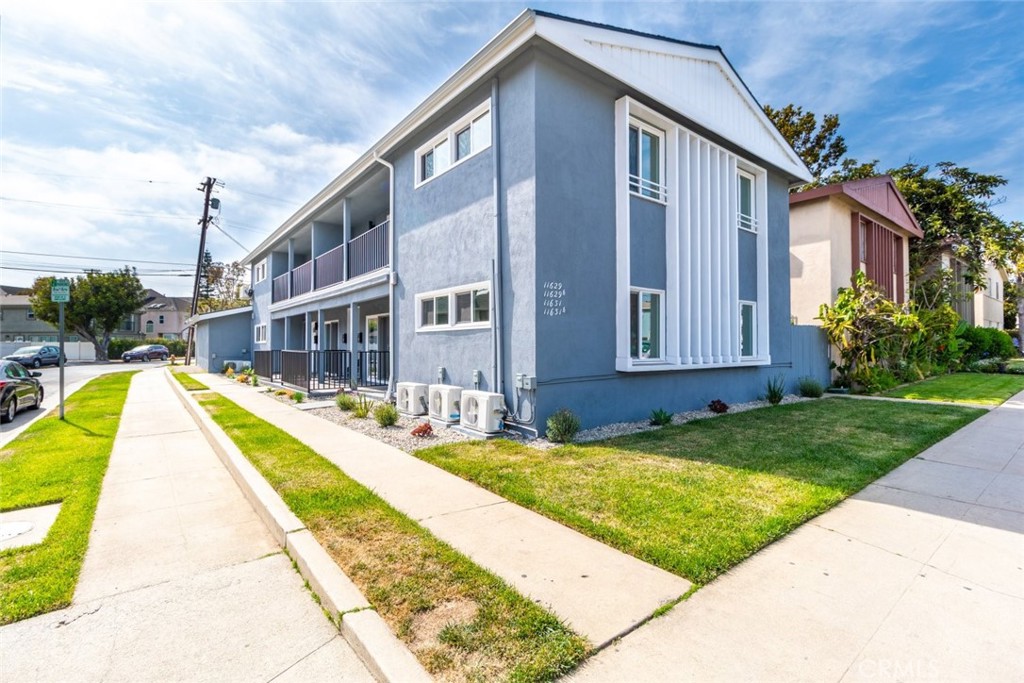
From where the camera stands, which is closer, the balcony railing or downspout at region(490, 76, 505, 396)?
downspout at region(490, 76, 505, 396)

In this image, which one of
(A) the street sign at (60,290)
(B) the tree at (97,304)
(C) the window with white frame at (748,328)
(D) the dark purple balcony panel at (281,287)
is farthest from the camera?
(B) the tree at (97,304)

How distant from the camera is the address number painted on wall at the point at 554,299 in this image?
7.26 m

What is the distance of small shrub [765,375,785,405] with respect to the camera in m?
11.0

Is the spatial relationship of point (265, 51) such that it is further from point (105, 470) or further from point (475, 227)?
point (105, 470)

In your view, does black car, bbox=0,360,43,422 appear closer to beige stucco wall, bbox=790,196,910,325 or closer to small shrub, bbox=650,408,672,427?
small shrub, bbox=650,408,672,427

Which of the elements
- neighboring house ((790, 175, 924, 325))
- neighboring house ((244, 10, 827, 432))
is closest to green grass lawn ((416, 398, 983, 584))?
neighboring house ((244, 10, 827, 432))

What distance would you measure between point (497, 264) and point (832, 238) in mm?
12837

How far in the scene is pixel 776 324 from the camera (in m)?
12.0

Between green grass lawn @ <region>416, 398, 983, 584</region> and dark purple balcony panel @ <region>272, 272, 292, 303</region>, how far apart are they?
14.9 meters

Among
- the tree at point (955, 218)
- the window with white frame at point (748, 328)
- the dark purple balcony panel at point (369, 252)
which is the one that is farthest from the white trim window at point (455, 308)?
the tree at point (955, 218)

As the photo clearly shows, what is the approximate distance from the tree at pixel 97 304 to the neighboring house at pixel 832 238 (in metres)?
49.5

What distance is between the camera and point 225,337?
24516mm

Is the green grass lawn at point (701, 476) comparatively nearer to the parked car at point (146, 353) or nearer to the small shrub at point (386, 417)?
the small shrub at point (386, 417)

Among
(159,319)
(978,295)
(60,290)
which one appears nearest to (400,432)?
(60,290)
